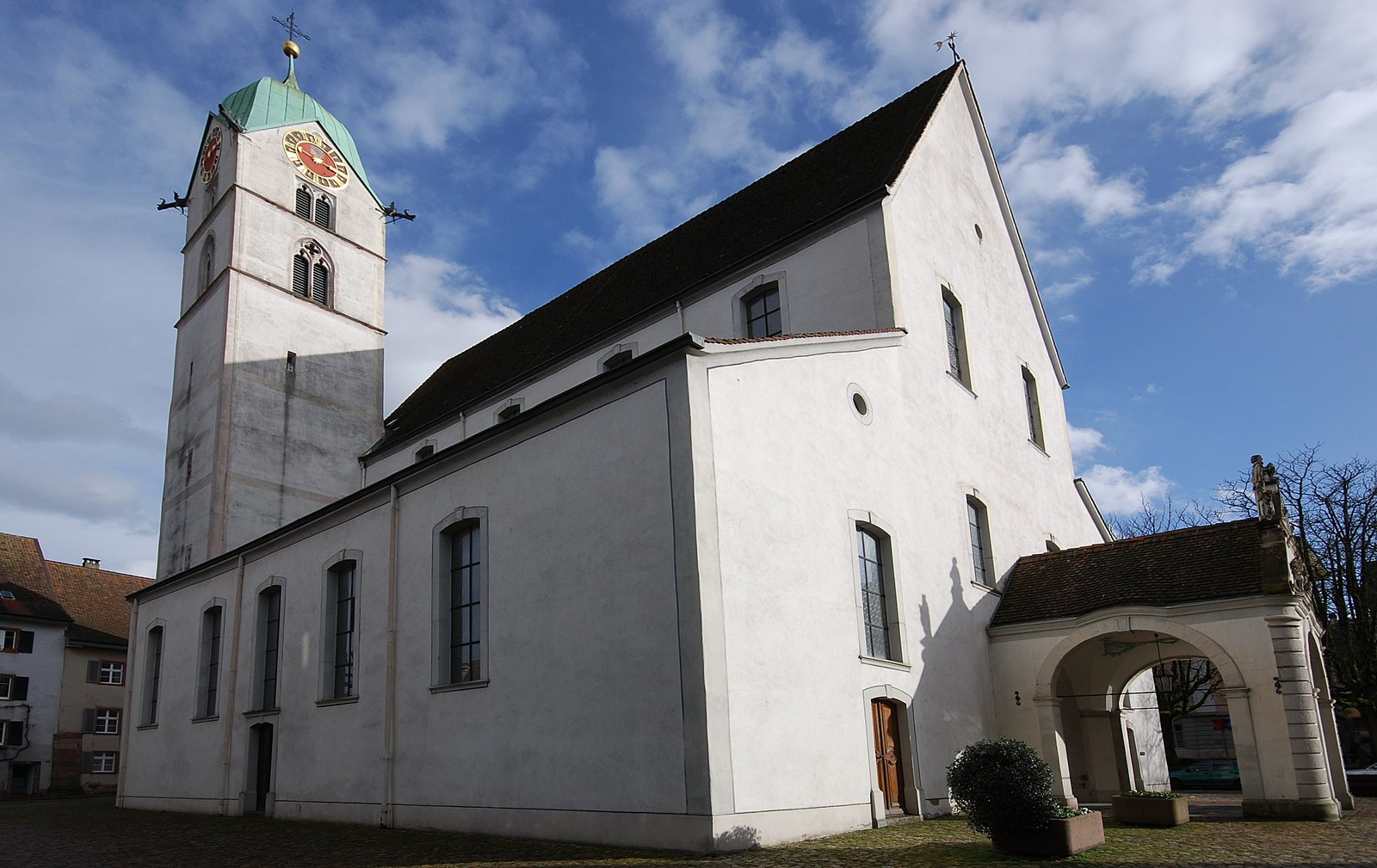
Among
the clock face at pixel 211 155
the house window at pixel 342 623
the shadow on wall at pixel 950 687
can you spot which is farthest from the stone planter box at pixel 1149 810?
the clock face at pixel 211 155

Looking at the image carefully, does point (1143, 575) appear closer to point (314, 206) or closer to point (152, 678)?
point (152, 678)

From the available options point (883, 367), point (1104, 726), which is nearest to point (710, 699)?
point (883, 367)

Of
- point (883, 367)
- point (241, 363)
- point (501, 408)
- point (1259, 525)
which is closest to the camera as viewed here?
point (1259, 525)

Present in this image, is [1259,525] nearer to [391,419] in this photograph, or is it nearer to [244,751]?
[244,751]

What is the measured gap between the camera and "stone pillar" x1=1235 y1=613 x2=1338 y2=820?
553 inches

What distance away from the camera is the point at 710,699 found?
36.9ft

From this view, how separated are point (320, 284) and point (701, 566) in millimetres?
24897

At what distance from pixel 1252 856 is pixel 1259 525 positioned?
6602mm

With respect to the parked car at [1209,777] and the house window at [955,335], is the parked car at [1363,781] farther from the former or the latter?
the house window at [955,335]

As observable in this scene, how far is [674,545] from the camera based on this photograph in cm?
1195

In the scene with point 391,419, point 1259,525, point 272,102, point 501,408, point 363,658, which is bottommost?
point 363,658

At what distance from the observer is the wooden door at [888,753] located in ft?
46.1

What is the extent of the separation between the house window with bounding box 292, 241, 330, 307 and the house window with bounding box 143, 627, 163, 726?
11561 millimetres

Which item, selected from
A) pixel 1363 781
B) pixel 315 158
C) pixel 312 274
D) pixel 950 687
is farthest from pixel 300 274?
pixel 1363 781
